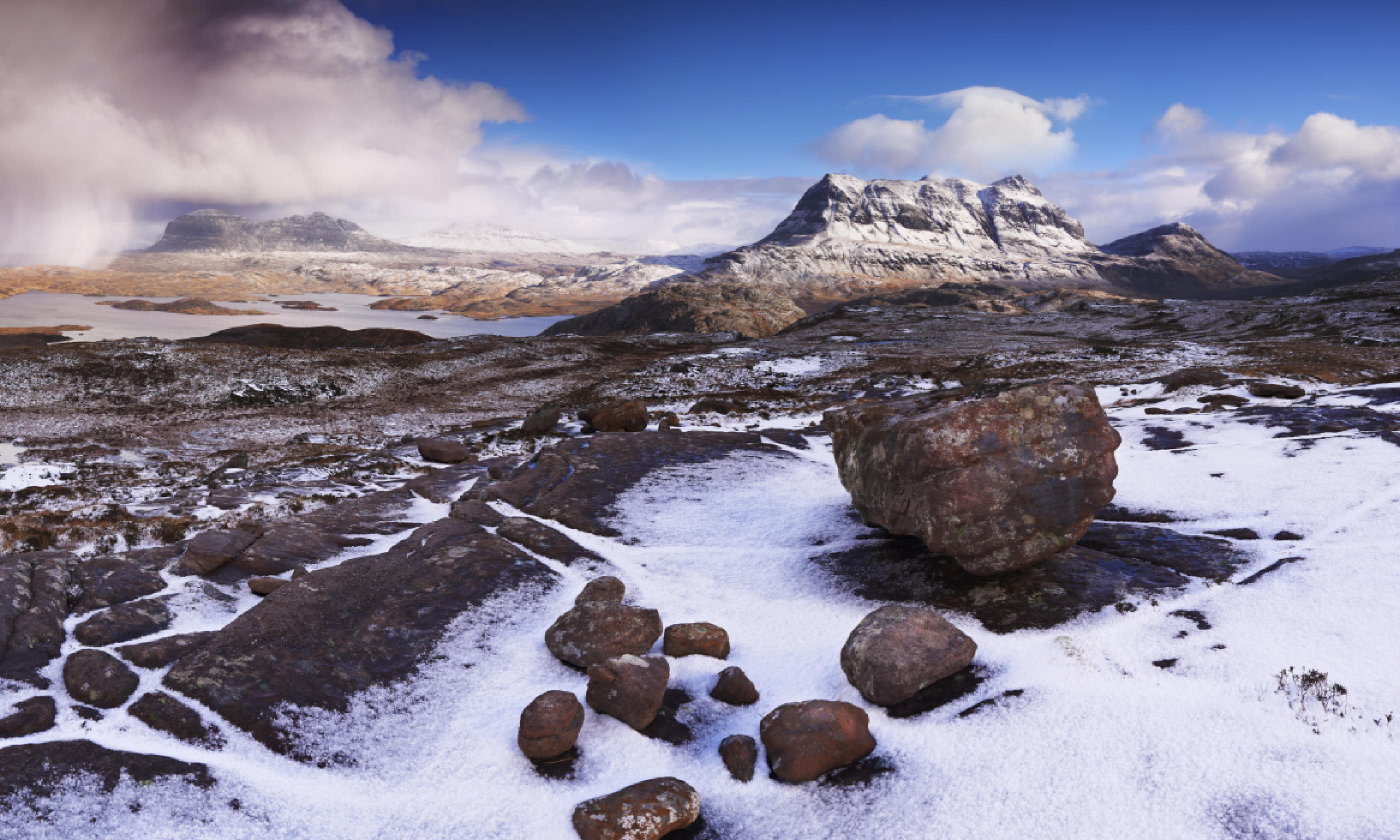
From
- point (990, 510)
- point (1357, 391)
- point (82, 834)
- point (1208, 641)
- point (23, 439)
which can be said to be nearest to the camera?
point (82, 834)

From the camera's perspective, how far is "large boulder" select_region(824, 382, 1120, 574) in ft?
33.3

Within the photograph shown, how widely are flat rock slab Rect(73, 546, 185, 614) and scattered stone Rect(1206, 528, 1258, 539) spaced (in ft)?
64.9

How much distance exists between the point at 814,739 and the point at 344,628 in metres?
7.34

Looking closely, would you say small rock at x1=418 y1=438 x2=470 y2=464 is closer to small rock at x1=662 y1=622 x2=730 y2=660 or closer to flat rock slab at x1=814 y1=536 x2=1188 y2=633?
flat rock slab at x1=814 y1=536 x2=1188 y2=633

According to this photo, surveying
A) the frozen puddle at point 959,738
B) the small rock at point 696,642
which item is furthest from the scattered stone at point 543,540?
the small rock at point 696,642

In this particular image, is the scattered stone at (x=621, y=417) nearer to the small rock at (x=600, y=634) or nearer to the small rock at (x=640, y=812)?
the small rock at (x=600, y=634)

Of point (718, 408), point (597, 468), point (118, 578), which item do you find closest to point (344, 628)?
point (118, 578)

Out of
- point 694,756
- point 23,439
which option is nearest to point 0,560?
point 694,756

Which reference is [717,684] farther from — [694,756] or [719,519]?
[719,519]

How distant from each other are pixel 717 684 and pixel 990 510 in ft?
17.9

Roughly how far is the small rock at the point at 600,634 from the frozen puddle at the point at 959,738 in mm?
315

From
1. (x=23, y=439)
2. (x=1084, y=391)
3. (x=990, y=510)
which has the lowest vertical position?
(x=23, y=439)

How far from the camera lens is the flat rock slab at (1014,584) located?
961 cm

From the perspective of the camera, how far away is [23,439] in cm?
3162
